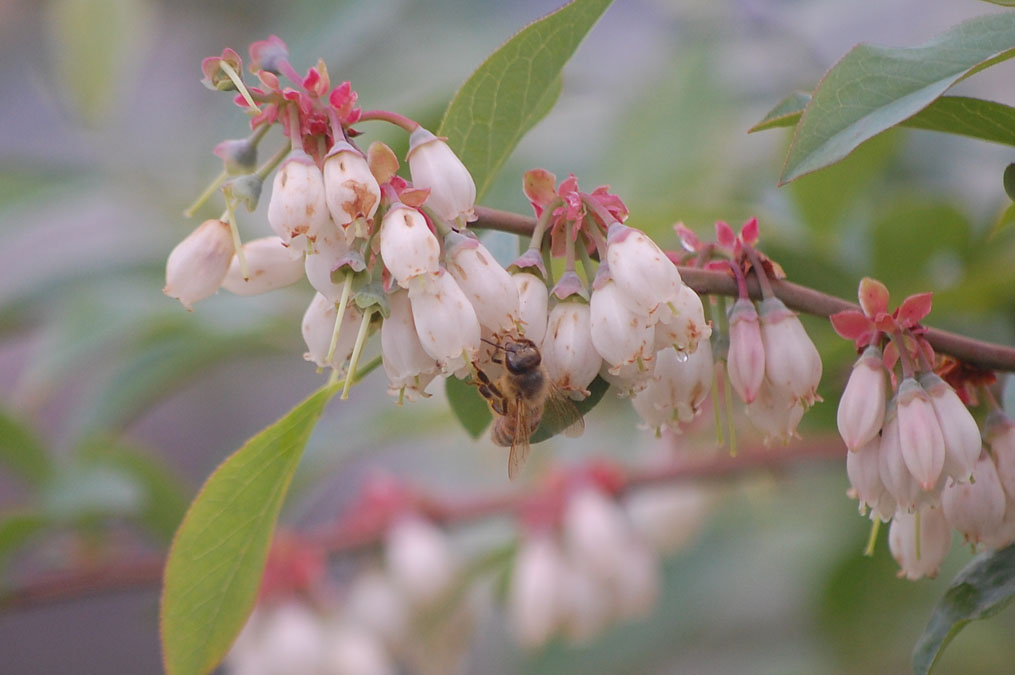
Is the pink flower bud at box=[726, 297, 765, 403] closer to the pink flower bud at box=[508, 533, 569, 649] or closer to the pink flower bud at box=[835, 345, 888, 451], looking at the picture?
the pink flower bud at box=[835, 345, 888, 451]

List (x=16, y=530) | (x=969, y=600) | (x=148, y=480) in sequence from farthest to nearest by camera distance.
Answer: (x=148, y=480) < (x=16, y=530) < (x=969, y=600)

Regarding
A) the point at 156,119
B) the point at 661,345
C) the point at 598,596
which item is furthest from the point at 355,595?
the point at 156,119

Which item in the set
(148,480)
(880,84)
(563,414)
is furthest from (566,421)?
(148,480)

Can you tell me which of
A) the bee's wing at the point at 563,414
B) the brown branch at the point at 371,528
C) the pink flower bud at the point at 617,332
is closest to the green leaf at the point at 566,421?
the bee's wing at the point at 563,414

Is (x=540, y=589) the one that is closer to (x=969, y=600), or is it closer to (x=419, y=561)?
(x=419, y=561)

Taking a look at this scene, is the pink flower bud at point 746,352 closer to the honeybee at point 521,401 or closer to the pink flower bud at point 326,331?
the honeybee at point 521,401

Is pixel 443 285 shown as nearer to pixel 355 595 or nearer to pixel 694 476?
pixel 694 476
